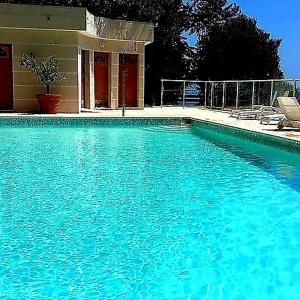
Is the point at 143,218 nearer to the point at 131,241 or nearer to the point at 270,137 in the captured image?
the point at 131,241

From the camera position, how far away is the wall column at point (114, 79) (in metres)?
17.9

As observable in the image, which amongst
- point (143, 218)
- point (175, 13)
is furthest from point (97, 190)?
point (175, 13)

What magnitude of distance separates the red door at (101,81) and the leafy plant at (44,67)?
3.14 meters

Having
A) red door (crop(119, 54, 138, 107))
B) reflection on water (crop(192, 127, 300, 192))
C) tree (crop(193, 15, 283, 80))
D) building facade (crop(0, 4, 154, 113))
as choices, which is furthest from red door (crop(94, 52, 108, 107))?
tree (crop(193, 15, 283, 80))

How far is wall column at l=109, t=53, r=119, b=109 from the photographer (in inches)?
706

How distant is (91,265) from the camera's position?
3688 mm

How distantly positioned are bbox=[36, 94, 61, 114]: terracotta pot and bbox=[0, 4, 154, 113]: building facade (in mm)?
781

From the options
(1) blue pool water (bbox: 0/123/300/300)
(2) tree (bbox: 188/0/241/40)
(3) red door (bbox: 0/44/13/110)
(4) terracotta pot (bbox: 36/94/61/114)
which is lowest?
(1) blue pool water (bbox: 0/123/300/300)

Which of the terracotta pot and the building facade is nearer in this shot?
the building facade

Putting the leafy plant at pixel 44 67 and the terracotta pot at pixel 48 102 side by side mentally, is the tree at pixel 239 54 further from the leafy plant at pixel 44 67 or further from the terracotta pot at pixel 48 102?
the terracotta pot at pixel 48 102

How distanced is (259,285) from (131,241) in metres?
1.30

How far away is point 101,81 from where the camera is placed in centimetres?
1817

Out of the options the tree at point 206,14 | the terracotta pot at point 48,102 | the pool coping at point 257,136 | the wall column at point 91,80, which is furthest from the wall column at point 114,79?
the tree at point 206,14

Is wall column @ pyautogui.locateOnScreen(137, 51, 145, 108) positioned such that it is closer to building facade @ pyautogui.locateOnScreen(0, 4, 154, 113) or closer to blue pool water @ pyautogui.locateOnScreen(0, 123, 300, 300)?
building facade @ pyautogui.locateOnScreen(0, 4, 154, 113)
